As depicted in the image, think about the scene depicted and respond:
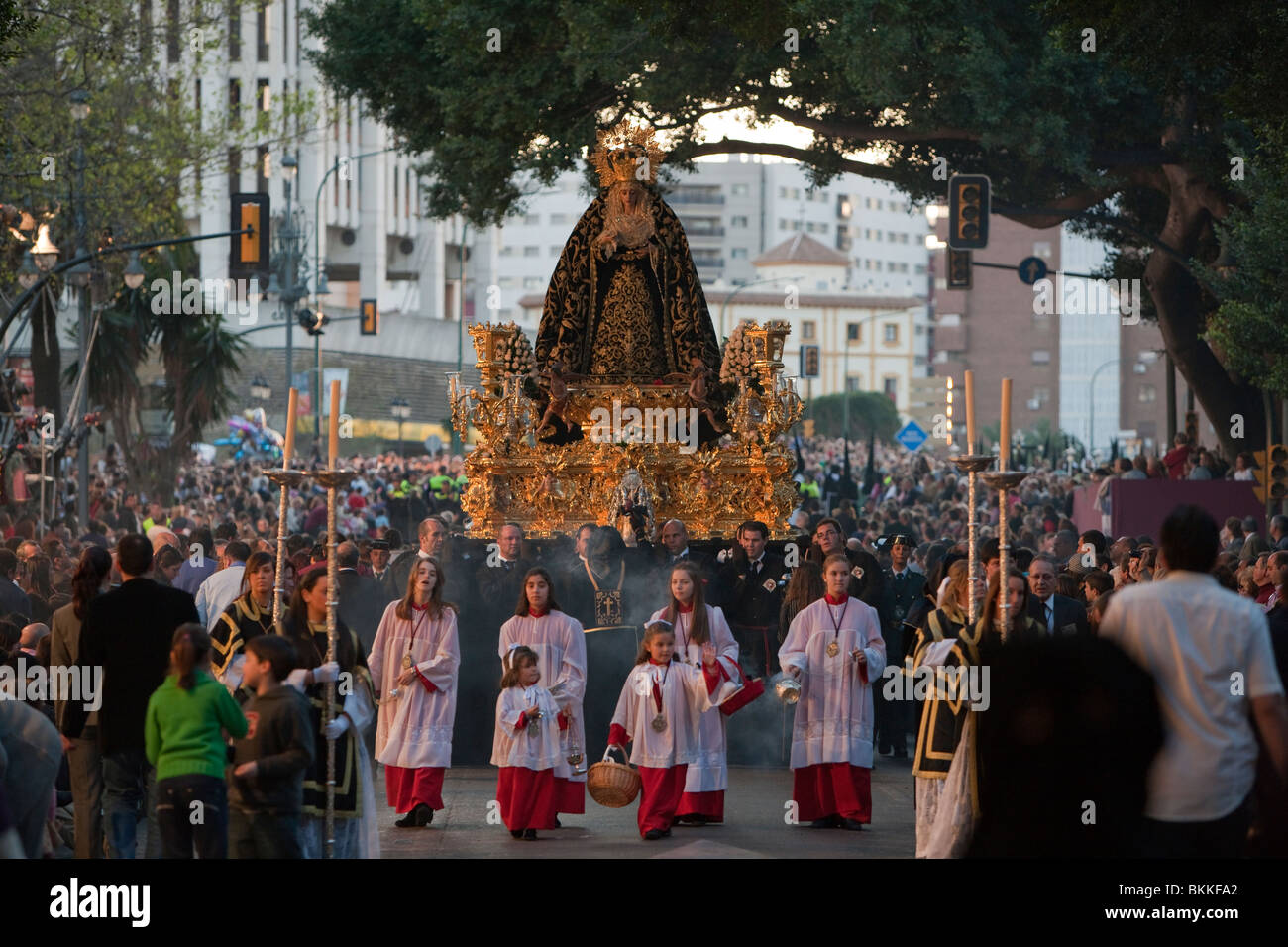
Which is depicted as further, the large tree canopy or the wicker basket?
the large tree canopy

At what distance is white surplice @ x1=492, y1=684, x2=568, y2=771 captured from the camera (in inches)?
460

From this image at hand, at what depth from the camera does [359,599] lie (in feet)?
46.7

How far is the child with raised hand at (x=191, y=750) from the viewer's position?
7977 mm

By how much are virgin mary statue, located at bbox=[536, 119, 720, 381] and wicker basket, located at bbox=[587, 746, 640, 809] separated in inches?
307

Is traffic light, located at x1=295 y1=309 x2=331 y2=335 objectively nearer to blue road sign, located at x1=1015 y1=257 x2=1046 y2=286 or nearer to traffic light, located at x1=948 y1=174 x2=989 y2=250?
blue road sign, located at x1=1015 y1=257 x2=1046 y2=286

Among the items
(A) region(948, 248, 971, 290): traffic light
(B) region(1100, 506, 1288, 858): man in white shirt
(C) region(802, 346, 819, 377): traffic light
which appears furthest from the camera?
(C) region(802, 346, 819, 377): traffic light

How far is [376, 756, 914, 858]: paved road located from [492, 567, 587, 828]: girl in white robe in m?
0.26

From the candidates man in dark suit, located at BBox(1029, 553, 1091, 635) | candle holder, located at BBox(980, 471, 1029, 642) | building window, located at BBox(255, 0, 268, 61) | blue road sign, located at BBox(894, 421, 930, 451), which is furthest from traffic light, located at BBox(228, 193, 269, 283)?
building window, located at BBox(255, 0, 268, 61)

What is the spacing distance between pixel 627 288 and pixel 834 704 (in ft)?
24.3

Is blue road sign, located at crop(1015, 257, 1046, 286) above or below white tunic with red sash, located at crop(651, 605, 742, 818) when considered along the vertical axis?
A: above

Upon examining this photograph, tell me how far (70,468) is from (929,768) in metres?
27.0

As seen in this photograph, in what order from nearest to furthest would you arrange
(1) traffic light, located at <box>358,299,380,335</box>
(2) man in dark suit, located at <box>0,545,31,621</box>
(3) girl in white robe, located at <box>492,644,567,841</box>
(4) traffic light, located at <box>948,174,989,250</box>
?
(3) girl in white robe, located at <box>492,644,567,841</box> < (2) man in dark suit, located at <box>0,545,31,621</box> < (4) traffic light, located at <box>948,174,989,250</box> < (1) traffic light, located at <box>358,299,380,335</box>

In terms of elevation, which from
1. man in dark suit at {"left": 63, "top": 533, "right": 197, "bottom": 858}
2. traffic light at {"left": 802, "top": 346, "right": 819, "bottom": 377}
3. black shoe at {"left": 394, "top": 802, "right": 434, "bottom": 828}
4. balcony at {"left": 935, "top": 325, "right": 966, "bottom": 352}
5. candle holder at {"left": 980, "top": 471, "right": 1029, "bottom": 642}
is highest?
balcony at {"left": 935, "top": 325, "right": 966, "bottom": 352}

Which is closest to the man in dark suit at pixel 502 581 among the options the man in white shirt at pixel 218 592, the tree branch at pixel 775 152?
the man in white shirt at pixel 218 592
